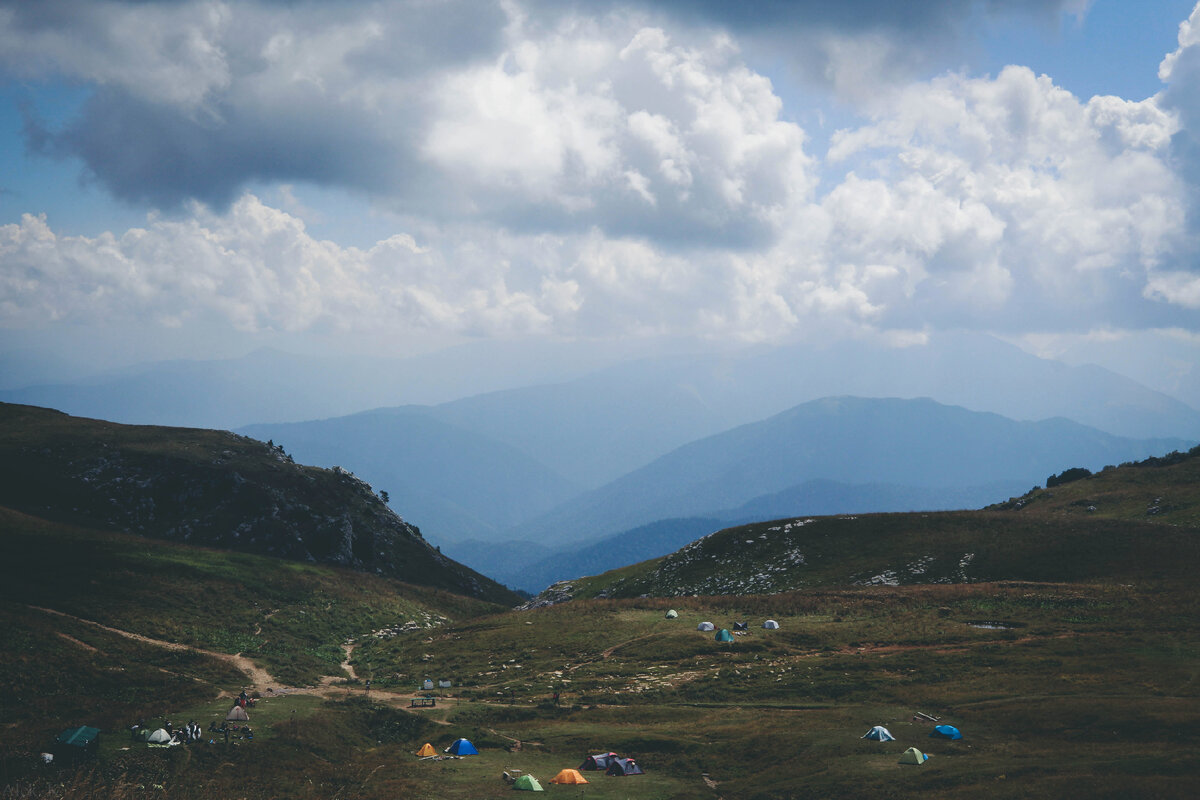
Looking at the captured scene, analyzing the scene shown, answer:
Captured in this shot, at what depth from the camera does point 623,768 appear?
43781mm

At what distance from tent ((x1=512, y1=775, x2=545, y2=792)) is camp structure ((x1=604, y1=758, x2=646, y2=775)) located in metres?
5.47

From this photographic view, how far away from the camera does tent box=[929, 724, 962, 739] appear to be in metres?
43.4

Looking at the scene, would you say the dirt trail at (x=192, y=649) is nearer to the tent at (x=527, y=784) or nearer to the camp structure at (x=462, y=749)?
the camp structure at (x=462, y=749)

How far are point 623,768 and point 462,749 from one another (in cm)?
1231

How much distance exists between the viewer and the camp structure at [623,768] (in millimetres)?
43688

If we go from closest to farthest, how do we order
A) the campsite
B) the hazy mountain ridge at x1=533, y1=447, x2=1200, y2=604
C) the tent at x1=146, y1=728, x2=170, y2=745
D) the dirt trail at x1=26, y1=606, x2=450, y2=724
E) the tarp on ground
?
the tarp on ground → the campsite → the tent at x1=146, y1=728, x2=170, y2=745 → the dirt trail at x1=26, y1=606, x2=450, y2=724 → the hazy mountain ridge at x1=533, y1=447, x2=1200, y2=604

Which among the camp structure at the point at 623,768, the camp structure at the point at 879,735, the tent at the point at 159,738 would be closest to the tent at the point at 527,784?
the camp structure at the point at 623,768

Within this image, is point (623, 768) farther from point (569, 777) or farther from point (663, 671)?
point (663, 671)

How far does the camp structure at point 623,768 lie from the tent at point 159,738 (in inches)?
1097

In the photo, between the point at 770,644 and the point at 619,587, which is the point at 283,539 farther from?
the point at 770,644

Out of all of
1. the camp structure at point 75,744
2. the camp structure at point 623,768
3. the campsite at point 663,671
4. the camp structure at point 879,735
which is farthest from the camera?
the camp structure at point 879,735

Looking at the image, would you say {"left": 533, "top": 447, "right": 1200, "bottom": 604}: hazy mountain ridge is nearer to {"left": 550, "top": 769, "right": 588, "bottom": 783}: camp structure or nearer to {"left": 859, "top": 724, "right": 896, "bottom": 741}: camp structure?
{"left": 859, "top": 724, "right": 896, "bottom": 741}: camp structure

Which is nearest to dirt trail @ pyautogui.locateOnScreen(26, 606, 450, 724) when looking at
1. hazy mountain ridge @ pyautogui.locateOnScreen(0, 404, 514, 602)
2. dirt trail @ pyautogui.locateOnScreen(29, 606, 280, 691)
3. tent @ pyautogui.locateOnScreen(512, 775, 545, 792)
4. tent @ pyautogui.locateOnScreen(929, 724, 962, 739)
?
dirt trail @ pyautogui.locateOnScreen(29, 606, 280, 691)

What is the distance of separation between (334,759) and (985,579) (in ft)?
281
